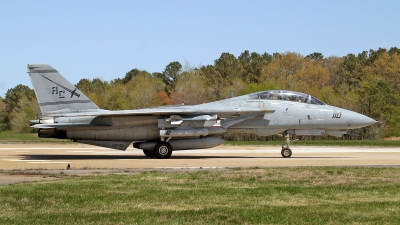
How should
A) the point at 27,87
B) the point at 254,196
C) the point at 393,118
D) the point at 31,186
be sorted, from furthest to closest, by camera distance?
1. the point at 27,87
2. the point at 393,118
3. the point at 31,186
4. the point at 254,196

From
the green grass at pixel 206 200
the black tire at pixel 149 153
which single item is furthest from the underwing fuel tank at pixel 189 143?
the green grass at pixel 206 200

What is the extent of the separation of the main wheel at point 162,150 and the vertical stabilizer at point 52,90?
143 inches

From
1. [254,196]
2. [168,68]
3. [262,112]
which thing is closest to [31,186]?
[254,196]

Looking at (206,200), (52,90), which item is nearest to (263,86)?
(52,90)

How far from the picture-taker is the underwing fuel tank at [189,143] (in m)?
25.4

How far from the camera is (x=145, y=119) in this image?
25.5m

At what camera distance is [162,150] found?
2539cm

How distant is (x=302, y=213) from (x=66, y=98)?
17.5 meters

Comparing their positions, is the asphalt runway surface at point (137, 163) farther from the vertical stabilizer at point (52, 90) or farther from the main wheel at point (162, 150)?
the vertical stabilizer at point (52, 90)

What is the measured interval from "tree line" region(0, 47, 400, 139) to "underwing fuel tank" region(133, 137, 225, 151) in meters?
17.0

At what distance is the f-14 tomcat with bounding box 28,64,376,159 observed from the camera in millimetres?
25000

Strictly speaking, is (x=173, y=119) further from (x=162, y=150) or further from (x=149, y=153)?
(x=149, y=153)

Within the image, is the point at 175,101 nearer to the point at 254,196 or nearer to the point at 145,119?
the point at 145,119

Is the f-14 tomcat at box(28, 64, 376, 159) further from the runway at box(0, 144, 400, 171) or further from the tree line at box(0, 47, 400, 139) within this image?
the tree line at box(0, 47, 400, 139)
